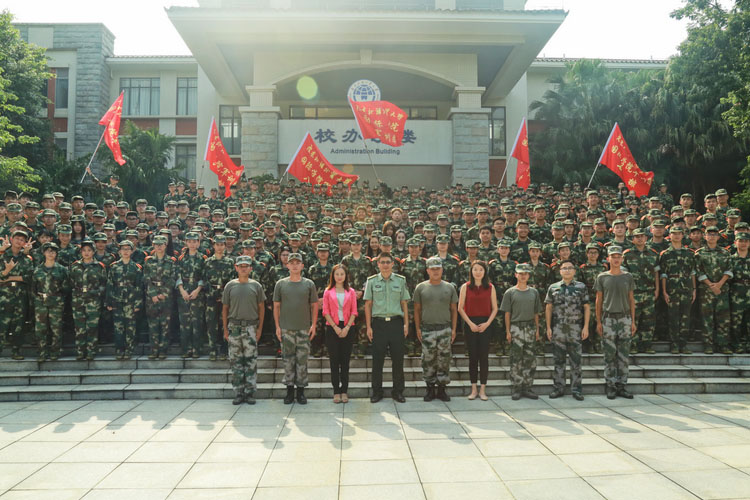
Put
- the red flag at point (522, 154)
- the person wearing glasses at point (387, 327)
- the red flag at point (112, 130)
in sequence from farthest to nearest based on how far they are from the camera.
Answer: the red flag at point (522, 154)
the red flag at point (112, 130)
the person wearing glasses at point (387, 327)

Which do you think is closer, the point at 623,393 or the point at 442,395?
the point at 442,395

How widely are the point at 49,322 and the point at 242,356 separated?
11.2 feet

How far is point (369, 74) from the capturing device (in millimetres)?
20359

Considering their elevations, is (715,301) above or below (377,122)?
below

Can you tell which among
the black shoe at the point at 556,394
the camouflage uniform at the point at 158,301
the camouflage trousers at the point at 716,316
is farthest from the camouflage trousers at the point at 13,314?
the camouflage trousers at the point at 716,316

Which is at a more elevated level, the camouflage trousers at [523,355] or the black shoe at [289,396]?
the camouflage trousers at [523,355]

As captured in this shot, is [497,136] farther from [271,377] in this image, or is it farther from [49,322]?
[49,322]

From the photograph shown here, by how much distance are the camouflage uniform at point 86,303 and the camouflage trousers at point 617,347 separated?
24.8ft

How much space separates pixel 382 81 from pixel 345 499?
19.9m

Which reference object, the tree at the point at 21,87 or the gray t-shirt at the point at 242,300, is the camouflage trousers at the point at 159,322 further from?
the tree at the point at 21,87

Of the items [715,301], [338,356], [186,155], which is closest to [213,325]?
[338,356]

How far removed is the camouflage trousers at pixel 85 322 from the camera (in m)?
7.03

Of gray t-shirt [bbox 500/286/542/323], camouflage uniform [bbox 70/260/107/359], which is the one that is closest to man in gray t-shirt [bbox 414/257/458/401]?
gray t-shirt [bbox 500/286/542/323]

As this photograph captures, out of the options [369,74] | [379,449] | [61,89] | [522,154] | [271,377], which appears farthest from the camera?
[61,89]
